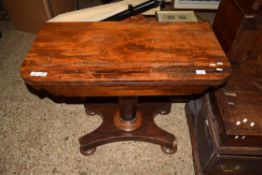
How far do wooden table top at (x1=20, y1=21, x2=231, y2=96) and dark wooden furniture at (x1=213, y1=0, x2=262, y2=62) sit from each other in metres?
0.16

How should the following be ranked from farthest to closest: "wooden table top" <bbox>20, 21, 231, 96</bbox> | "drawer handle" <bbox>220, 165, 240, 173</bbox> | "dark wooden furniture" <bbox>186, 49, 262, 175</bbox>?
1. "drawer handle" <bbox>220, 165, 240, 173</bbox>
2. "dark wooden furniture" <bbox>186, 49, 262, 175</bbox>
3. "wooden table top" <bbox>20, 21, 231, 96</bbox>

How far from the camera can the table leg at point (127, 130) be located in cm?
135

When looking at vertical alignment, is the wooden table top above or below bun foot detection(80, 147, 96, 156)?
above

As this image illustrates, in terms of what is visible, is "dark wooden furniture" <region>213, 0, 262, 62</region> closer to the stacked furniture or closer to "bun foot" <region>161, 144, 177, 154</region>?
the stacked furniture

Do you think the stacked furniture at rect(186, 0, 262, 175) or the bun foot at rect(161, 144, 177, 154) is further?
the bun foot at rect(161, 144, 177, 154)

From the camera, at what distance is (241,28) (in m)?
1.01

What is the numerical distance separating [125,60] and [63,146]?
90 cm

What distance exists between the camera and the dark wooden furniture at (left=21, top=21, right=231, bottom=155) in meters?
0.80

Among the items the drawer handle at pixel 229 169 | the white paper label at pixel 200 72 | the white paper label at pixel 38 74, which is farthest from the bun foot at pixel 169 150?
the white paper label at pixel 38 74

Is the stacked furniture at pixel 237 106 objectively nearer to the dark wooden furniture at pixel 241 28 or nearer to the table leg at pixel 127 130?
the dark wooden furniture at pixel 241 28

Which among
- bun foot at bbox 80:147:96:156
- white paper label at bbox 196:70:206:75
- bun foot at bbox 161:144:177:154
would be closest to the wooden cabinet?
bun foot at bbox 161:144:177:154

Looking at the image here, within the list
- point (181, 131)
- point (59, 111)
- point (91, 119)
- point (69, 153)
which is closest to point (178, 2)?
point (181, 131)

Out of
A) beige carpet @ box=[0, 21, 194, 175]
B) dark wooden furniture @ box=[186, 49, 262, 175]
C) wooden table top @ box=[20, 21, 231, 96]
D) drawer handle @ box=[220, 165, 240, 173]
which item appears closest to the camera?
wooden table top @ box=[20, 21, 231, 96]

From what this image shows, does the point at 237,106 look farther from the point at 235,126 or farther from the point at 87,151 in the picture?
the point at 87,151
